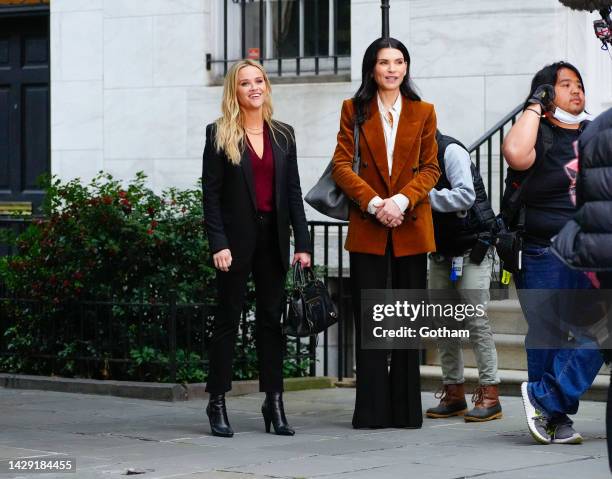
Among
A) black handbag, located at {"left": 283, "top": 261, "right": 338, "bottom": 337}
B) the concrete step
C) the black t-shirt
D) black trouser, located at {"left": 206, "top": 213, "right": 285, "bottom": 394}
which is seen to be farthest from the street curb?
the black t-shirt

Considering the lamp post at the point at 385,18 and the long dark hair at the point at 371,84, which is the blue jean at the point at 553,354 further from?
the lamp post at the point at 385,18

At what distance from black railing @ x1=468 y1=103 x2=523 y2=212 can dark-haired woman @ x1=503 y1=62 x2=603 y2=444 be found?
2.83 metres

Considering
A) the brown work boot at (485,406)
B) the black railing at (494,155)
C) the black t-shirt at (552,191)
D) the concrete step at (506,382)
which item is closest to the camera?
the black t-shirt at (552,191)

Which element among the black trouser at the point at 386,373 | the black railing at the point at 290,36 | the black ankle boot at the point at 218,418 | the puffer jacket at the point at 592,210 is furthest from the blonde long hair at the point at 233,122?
the black railing at the point at 290,36

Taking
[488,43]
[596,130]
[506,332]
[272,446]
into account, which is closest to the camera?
[596,130]

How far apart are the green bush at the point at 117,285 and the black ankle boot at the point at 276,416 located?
1.92 m

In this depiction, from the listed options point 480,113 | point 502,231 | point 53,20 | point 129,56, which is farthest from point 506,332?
point 53,20

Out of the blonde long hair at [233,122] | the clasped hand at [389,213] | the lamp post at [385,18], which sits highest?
the lamp post at [385,18]

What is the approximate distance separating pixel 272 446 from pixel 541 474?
154cm

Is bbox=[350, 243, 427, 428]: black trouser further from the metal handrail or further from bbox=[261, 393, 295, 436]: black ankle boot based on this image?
the metal handrail

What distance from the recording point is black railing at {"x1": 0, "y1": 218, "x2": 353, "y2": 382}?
957 centimetres

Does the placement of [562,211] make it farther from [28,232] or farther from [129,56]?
[129,56]

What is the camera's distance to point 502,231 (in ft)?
24.1

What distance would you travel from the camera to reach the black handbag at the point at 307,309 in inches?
296
